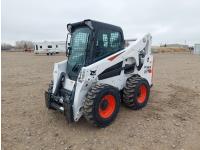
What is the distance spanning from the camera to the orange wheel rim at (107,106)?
4.39 meters

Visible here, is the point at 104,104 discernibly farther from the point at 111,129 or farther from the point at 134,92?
the point at 134,92

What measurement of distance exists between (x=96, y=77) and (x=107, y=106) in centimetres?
67

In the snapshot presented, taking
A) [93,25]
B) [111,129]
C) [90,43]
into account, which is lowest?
[111,129]

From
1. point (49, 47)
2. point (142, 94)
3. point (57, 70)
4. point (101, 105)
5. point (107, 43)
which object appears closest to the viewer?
point (101, 105)

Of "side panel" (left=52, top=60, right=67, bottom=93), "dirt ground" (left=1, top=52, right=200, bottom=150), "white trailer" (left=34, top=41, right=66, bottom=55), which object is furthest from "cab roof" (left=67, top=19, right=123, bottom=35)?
"white trailer" (left=34, top=41, right=66, bottom=55)

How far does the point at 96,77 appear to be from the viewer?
4492mm

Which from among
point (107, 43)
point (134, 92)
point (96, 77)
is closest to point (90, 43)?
point (107, 43)

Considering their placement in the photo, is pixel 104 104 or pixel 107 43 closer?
pixel 104 104

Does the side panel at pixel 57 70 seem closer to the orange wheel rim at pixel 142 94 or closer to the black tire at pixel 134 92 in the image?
the black tire at pixel 134 92

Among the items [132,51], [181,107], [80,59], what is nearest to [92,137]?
[80,59]

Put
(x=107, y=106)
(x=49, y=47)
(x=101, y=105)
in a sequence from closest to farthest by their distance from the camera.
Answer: (x=101, y=105) → (x=107, y=106) → (x=49, y=47)

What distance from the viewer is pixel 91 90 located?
4254mm

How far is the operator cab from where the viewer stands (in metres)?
4.61

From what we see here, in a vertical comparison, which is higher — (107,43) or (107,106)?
(107,43)
